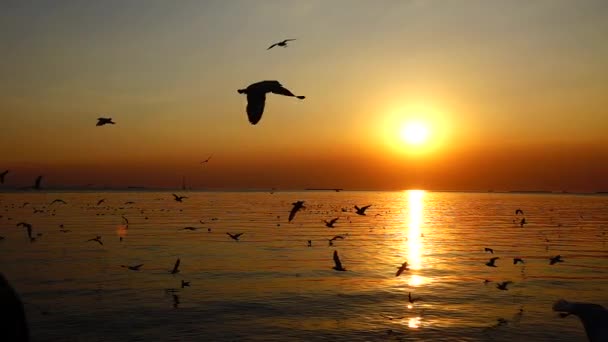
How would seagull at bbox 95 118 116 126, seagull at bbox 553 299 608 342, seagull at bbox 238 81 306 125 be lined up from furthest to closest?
seagull at bbox 95 118 116 126
seagull at bbox 238 81 306 125
seagull at bbox 553 299 608 342

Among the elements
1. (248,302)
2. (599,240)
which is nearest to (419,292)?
(248,302)

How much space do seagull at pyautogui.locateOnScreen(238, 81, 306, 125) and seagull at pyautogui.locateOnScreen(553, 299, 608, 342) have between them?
614 centimetres

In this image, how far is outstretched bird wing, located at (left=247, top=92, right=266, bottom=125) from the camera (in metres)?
10.3

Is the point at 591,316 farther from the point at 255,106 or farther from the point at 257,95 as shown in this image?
the point at 257,95

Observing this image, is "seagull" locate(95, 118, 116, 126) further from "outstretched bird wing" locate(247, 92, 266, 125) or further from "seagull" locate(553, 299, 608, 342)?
"seagull" locate(553, 299, 608, 342)

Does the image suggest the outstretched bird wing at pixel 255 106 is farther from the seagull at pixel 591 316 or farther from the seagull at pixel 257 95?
the seagull at pixel 591 316

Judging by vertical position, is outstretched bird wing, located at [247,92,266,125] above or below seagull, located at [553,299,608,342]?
above

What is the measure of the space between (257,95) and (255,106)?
0.25 meters

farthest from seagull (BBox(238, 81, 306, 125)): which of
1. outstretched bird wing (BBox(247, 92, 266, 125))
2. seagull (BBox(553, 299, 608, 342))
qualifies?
seagull (BBox(553, 299, 608, 342))

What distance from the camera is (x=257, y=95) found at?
34.3 ft

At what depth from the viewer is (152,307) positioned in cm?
2327

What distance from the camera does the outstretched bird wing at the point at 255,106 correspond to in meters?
10.3

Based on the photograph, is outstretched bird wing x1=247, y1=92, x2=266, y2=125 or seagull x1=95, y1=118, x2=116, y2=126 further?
seagull x1=95, y1=118, x2=116, y2=126

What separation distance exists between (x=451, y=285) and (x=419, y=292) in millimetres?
2948
